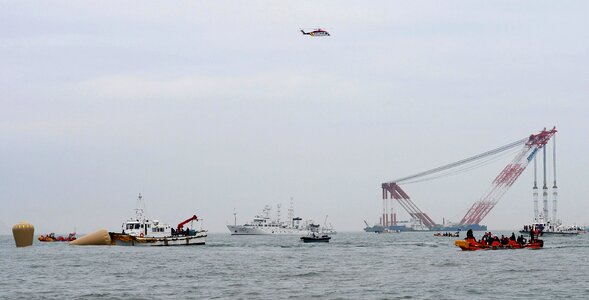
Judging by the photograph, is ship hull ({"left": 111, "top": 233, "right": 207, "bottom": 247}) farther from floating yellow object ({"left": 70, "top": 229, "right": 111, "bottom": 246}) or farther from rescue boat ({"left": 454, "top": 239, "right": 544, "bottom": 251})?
rescue boat ({"left": 454, "top": 239, "right": 544, "bottom": 251})

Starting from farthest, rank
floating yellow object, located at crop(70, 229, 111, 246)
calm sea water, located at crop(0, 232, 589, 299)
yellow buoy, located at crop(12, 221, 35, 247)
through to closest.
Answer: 1. yellow buoy, located at crop(12, 221, 35, 247)
2. floating yellow object, located at crop(70, 229, 111, 246)
3. calm sea water, located at crop(0, 232, 589, 299)

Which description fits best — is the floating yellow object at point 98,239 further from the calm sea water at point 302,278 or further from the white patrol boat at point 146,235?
the calm sea water at point 302,278

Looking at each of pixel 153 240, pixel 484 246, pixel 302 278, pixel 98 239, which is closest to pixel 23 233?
pixel 98 239

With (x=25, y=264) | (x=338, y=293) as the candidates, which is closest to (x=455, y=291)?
(x=338, y=293)

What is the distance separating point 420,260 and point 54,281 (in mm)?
39578

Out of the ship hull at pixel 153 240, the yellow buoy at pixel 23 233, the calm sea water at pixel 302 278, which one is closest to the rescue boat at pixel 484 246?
the calm sea water at pixel 302 278

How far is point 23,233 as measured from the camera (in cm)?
13388

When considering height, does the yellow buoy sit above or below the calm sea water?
above

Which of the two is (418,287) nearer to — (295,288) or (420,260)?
(295,288)

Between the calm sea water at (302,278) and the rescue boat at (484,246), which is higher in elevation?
the rescue boat at (484,246)

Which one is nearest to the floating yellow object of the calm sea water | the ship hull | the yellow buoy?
the ship hull

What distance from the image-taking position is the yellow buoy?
437ft

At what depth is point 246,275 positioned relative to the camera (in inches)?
2601

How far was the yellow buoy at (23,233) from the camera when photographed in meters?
133
